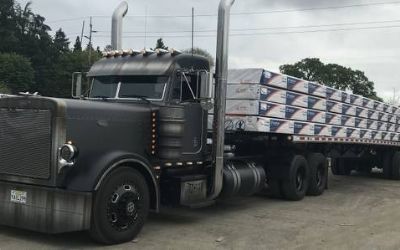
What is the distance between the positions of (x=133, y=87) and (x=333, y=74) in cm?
7481

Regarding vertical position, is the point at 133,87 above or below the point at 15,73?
below

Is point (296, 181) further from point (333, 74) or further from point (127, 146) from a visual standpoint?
point (333, 74)

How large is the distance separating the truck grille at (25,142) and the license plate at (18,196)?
0.25m

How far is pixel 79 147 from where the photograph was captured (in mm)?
7859

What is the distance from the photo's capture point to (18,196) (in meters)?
7.93

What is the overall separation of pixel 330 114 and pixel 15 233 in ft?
28.3

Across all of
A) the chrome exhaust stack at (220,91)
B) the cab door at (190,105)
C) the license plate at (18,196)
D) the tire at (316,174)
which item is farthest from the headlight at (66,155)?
the tire at (316,174)

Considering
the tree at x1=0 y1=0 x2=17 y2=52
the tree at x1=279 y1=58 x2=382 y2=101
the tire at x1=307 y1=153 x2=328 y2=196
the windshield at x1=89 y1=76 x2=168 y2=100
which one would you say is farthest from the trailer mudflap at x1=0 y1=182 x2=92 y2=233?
the tree at x1=0 y1=0 x2=17 y2=52

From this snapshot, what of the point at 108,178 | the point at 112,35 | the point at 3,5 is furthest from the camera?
the point at 3,5

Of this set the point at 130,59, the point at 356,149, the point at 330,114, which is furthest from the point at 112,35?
the point at 356,149

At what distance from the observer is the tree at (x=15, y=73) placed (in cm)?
7712

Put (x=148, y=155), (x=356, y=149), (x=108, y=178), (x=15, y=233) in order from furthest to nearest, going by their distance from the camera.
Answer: (x=356, y=149), (x=148, y=155), (x=15, y=233), (x=108, y=178)

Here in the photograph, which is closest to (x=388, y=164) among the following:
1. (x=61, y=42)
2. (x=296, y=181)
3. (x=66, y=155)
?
(x=296, y=181)

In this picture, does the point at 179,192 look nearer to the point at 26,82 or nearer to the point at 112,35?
the point at 112,35
